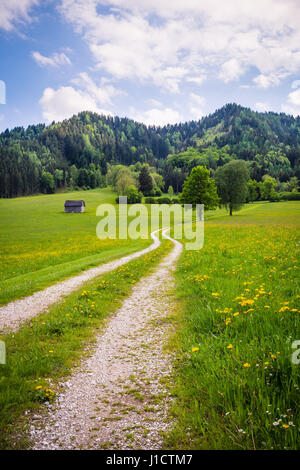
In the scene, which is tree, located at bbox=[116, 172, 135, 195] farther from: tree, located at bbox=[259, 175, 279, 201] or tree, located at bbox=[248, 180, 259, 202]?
tree, located at bbox=[259, 175, 279, 201]

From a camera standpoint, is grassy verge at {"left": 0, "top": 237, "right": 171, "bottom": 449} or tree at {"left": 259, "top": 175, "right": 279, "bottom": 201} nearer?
grassy verge at {"left": 0, "top": 237, "right": 171, "bottom": 449}

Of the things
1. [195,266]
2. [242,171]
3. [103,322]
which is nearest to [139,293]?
[103,322]

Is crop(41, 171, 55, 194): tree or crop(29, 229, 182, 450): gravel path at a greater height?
crop(41, 171, 55, 194): tree

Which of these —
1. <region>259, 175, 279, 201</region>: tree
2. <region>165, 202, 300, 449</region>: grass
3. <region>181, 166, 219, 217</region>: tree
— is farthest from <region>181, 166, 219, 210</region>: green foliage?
<region>259, 175, 279, 201</region>: tree

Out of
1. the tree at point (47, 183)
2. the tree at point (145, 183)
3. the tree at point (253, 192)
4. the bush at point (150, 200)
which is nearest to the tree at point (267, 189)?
the tree at point (253, 192)

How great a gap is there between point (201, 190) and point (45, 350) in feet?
199

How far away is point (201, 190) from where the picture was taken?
205ft

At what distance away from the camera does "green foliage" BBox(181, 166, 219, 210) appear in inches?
2459

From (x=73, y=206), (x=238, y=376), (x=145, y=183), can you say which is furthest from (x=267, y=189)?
(x=238, y=376)

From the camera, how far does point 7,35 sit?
6629 millimetres

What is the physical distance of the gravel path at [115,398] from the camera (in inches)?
144

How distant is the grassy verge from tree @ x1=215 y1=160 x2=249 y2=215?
63904 mm
